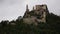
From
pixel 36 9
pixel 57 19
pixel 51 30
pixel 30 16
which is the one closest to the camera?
pixel 51 30

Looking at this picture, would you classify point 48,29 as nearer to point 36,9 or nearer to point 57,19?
point 57,19

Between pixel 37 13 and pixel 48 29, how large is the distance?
13.4 metres

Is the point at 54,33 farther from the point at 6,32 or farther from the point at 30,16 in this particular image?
the point at 30,16

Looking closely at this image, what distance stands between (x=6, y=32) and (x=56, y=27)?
20.1 feet

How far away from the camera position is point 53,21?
31.8 meters

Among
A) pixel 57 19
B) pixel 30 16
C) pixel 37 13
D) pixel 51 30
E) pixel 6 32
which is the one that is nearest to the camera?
pixel 6 32

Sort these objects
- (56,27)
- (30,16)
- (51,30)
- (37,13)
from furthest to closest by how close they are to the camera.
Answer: (37,13)
(30,16)
(56,27)
(51,30)

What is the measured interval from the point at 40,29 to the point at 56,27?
6.94 feet

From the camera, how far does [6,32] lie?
2497 centimetres

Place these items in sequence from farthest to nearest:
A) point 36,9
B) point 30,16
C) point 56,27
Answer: point 36,9, point 30,16, point 56,27

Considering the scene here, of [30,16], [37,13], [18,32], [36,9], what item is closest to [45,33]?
[18,32]

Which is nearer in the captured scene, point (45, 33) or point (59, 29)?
point (45, 33)

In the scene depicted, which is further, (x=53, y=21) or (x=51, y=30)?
(x=53, y=21)

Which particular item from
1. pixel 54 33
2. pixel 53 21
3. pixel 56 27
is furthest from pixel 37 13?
pixel 54 33
